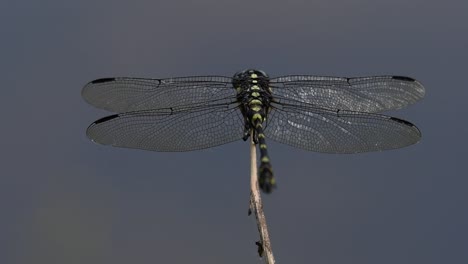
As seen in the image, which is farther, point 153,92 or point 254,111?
point 153,92

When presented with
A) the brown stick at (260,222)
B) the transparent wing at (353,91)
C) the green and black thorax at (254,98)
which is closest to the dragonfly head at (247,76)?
the green and black thorax at (254,98)

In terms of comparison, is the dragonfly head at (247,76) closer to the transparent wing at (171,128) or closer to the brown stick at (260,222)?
the transparent wing at (171,128)

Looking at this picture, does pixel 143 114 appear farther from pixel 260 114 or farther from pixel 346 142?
pixel 346 142

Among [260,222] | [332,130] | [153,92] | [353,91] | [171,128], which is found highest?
[153,92]

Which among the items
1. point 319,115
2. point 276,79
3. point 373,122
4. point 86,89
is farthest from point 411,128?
point 86,89

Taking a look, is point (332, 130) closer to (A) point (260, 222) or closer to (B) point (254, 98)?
(B) point (254, 98)

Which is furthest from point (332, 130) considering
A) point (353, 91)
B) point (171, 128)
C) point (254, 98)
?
point (171, 128)
